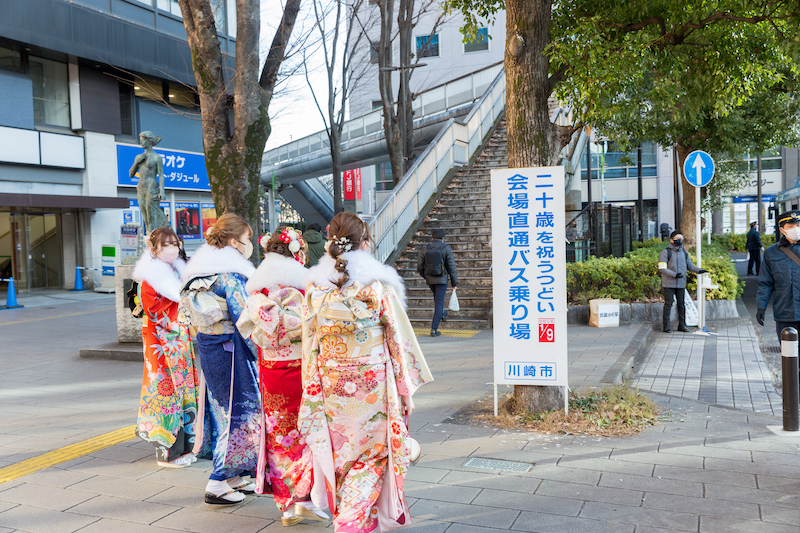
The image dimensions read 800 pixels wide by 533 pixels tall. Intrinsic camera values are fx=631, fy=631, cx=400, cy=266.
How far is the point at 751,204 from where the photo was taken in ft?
138

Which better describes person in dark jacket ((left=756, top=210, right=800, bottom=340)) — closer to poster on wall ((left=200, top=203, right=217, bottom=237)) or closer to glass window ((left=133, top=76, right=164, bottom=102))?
glass window ((left=133, top=76, right=164, bottom=102))

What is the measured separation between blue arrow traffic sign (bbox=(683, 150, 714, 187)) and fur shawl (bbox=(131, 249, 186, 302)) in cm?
873

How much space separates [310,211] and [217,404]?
98.7 feet

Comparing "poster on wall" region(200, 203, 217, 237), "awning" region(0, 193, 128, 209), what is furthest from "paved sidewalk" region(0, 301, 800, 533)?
"poster on wall" region(200, 203, 217, 237)

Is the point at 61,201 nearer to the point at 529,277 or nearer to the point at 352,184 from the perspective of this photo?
the point at 529,277

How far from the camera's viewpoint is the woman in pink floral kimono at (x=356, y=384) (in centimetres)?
331

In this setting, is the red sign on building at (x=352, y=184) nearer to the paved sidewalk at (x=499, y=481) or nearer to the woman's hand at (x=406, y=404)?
the paved sidewalk at (x=499, y=481)

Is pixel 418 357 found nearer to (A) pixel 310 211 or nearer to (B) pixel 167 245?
(B) pixel 167 245

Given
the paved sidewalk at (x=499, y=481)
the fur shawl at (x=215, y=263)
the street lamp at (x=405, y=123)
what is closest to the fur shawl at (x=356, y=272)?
the fur shawl at (x=215, y=263)

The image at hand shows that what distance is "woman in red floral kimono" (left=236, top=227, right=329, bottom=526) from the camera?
3570 millimetres

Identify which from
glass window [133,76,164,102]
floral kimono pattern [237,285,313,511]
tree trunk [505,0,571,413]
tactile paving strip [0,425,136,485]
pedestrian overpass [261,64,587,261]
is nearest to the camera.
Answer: floral kimono pattern [237,285,313,511]

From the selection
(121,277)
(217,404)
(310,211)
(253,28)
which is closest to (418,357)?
(217,404)

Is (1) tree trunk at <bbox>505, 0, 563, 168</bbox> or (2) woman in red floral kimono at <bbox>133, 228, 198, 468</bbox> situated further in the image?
A: (1) tree trunk at <bbox>505, 0, 563, 168</bbox>

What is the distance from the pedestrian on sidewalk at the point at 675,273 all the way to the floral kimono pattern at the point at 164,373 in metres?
8.28
